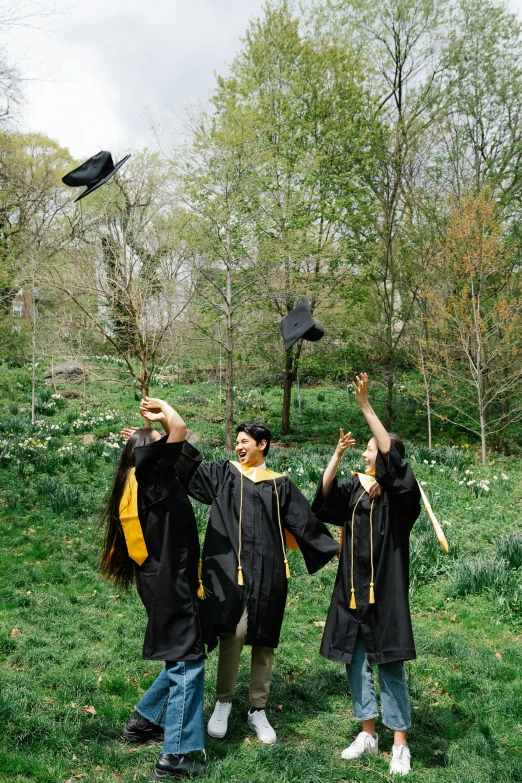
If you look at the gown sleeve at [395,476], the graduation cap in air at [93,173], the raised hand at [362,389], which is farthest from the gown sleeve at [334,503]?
the graduation cap in air at [93,173]

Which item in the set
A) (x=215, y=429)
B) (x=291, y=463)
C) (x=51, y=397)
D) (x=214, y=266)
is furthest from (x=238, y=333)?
(x=51, y=397)

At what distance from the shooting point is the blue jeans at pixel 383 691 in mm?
3115

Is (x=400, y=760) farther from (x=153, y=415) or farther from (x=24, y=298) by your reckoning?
(x=24, y=298)

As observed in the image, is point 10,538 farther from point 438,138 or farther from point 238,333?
point 438,138

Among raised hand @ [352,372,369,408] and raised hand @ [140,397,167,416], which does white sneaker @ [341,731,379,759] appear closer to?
raised hand @ [352,372,369,408]

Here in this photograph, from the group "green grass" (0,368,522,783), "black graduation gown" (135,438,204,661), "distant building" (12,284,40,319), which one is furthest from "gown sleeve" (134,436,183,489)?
"distant building" (12,284,40,319)

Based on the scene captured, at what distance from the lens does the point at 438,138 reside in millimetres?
16391

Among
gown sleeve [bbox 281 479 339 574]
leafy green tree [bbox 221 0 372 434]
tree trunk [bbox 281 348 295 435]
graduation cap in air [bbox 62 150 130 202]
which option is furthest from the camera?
tree trunk [bbox 281 348 295 435]

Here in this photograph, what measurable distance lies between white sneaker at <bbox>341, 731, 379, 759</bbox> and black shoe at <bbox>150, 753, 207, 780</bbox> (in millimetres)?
784

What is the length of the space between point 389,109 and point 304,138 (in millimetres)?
2775

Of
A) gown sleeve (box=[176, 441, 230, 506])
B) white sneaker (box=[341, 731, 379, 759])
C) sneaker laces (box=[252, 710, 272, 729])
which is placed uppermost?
gown sleeve (box=[176, 441, 230, 506])

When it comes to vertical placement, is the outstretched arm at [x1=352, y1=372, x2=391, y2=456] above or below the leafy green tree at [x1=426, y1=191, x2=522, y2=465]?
below

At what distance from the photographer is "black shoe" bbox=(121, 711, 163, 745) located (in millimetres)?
3223

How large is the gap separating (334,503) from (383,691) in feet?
3.33
